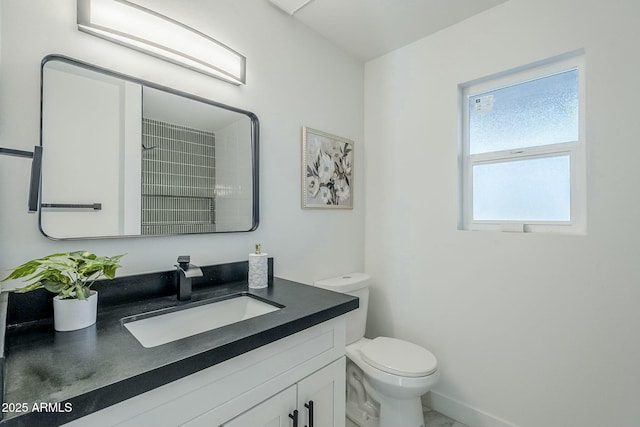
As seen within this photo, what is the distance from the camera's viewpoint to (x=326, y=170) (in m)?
1.90

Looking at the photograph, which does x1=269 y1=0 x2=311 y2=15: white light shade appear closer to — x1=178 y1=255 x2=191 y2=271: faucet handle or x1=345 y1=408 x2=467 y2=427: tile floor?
x1=178 y1=255 x2=191 y2=271: faucet handle

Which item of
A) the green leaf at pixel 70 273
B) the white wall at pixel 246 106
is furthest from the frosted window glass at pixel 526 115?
the green leaf at pixel 70 273

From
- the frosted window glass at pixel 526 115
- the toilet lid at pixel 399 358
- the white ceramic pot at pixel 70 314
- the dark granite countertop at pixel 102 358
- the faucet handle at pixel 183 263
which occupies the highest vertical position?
the frosted window glass at pixel 526 115

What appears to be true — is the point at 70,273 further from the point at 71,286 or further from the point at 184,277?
the point at 184,277

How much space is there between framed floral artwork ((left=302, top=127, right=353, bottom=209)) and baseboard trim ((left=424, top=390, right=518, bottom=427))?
135cm

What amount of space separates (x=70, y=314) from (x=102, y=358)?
25 cm

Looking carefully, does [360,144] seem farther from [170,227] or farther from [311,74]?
[170,227]

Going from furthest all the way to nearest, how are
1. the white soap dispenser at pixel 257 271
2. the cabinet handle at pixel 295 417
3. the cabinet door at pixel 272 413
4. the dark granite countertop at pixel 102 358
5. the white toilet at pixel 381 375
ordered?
1. the white toilet at pixel 381 375
2. the white soap dispenser at pixel 257 271
3. the cabinet handle at pixel 295 417
4. the cabinet door at pixel 272 413
5. the dark granite countertop at pixel 102 358

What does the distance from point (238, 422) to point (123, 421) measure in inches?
11.3

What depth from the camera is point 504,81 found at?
1698 mm

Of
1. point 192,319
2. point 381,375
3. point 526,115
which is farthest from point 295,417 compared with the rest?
point 526,115

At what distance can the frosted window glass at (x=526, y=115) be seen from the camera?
4.98ft

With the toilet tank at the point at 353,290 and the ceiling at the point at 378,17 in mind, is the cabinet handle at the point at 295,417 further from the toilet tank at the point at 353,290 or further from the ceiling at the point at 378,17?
the ceiling at the point at 378,17

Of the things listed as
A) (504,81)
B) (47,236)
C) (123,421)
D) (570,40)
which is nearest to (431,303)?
(504,81)
